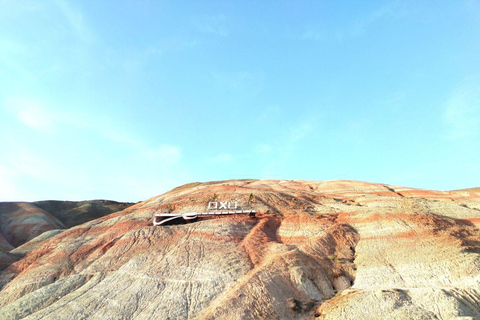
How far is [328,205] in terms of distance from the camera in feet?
Result: 150

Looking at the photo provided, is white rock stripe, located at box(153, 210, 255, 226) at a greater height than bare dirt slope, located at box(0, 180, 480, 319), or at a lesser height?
greater

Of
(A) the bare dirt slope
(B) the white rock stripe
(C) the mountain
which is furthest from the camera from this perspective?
(C) the mountain

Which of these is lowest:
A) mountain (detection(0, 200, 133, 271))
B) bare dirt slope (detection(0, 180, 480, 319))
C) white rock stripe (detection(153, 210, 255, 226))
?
bare dirt slope (detection(0, 180, 480, 319))

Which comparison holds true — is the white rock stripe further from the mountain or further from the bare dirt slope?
the mountain

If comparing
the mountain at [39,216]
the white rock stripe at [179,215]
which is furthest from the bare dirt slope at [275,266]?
the mountain at [39,216]

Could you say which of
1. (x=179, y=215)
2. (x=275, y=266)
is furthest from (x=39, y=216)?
(x=275, y=266)

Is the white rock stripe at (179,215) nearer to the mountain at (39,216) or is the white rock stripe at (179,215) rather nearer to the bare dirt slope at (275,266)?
the bare dirt slope at (275,266)

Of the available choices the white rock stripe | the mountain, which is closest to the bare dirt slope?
the white rock stripe

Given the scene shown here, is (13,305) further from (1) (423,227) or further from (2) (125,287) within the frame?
(1) (423,227)

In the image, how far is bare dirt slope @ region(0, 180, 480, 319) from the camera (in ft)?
87.7

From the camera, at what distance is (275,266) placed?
1234 inches

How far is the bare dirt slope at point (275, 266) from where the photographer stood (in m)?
26.7

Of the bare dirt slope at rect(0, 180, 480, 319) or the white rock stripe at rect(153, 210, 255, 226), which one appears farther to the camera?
the white rock stripe at rect(153, 210, 255, 226)

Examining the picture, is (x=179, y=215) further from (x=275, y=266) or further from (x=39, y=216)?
(x=39, y=216)
